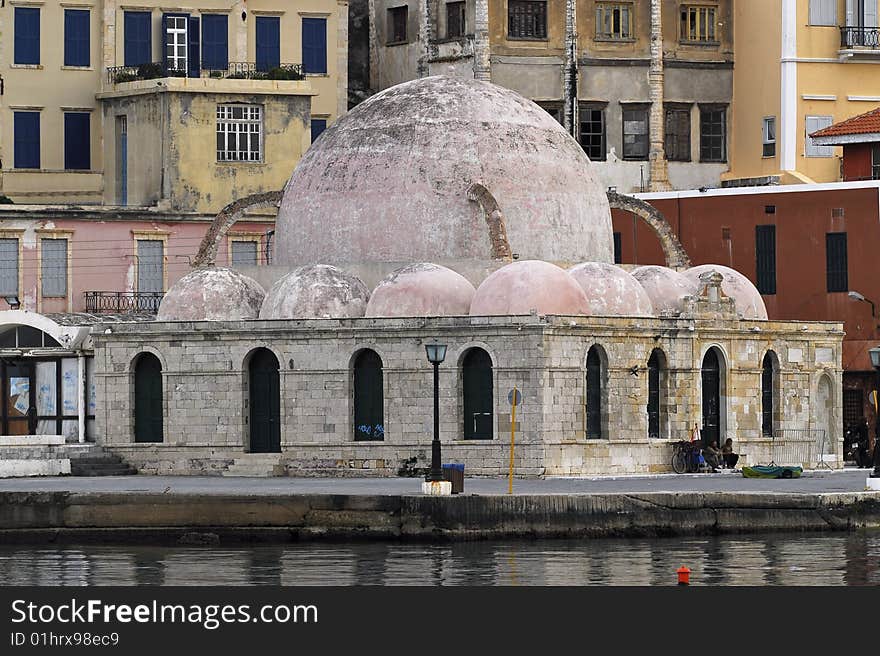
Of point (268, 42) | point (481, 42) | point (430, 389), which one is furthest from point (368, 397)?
point (481, 42)

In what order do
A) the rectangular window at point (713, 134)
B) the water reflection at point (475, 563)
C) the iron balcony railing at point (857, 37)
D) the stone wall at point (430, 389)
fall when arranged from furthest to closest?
the rectangular window at point (713, 134)
the iron balcony railing at point (857, 37)
the stone wall at point (430, 389)
the water reflection at point (475, 563)

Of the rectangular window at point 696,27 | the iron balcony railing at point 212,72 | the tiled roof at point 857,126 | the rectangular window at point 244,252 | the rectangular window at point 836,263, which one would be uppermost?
the rectangular window at point 696,27

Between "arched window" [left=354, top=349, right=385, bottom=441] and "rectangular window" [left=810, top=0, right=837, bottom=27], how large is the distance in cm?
2445

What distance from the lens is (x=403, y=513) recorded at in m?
36.8

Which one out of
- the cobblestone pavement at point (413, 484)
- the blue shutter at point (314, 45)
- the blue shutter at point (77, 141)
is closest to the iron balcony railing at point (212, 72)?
the blue shutter at point (77, 141)

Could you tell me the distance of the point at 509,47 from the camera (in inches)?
2633

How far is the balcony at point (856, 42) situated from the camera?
65625 mm

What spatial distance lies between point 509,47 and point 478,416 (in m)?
24.3

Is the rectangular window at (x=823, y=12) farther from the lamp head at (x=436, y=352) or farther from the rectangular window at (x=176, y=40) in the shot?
the lamp head at (x=436, y=352)

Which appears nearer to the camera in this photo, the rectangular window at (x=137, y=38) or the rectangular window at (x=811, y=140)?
the rectangular window at (x=137, y=38)

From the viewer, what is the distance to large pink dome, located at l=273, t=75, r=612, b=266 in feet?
155

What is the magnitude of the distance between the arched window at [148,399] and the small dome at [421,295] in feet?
14.2

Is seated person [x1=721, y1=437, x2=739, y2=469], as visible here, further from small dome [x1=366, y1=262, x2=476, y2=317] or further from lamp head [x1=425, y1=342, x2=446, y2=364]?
lamp head [x1=425, y1=342, x2=446, y2=364]

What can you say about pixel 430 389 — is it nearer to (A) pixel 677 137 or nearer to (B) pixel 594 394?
(B) pixel 594 394
